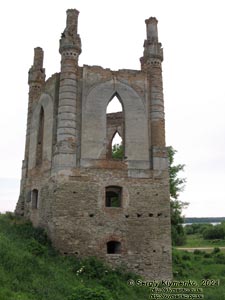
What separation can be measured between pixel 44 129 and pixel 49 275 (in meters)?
6.85

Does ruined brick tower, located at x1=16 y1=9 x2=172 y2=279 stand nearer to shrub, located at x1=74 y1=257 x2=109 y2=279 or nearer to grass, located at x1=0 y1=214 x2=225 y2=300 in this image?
shrub, located at x1=74 y1=257 x2=109 y2=279

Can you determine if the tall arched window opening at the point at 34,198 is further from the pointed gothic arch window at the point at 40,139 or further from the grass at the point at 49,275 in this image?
the pointed gothic arch window at the point at 40,139

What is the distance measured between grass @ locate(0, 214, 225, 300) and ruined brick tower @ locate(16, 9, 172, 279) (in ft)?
1.85

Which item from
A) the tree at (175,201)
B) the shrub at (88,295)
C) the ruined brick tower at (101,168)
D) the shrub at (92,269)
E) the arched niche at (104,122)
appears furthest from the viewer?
the tree at (175,201)

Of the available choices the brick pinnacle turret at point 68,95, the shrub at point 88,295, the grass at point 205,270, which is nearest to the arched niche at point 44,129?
the brick pinnacle turret at point 68,95

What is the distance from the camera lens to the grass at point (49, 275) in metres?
9.01

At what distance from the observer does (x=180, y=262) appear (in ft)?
59.5

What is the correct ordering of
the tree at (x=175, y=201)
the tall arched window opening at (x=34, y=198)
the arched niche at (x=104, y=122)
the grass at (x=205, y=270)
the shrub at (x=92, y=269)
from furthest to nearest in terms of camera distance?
1. the tree at (x=175, y=201)
2. the tall arched window opening at (x=34, y=198)
3. the arched niche at (x=104, y=122)
4. the grass at (x=205, y=270)
5. the shrub at (x=92, y=269)

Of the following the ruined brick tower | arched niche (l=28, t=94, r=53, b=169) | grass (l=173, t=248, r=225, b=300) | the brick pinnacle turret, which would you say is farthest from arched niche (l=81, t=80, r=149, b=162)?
grass (l=173, t=248, r=225, b=300)

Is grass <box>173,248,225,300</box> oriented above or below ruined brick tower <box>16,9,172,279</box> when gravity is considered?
below

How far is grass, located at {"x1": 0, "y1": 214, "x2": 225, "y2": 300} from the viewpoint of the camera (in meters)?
9.01

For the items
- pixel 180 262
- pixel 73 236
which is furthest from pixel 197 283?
pixel 73 236

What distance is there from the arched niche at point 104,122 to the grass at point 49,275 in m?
3.88

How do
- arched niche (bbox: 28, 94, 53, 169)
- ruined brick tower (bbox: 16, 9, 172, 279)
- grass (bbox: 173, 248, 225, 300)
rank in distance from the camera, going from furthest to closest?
arched niche (bbox: 28, 94, 53, 169)
ruined brick tower (bbox: 16, 9, 172, 279)
grass (bbox: 173, 248, 225, 300)
